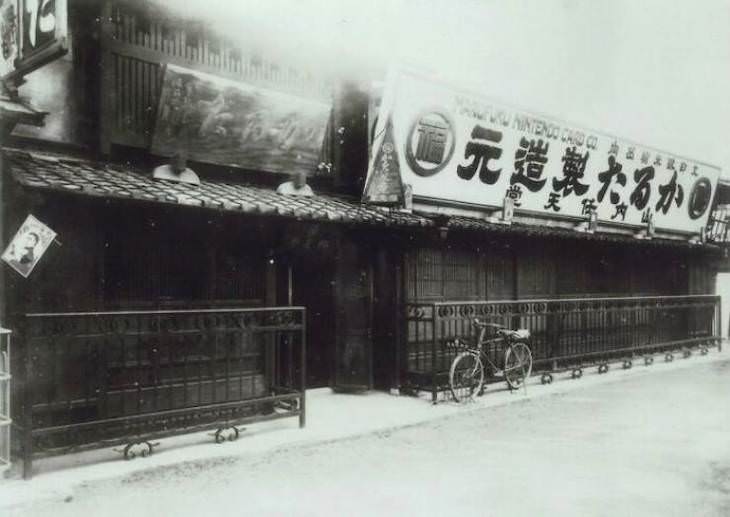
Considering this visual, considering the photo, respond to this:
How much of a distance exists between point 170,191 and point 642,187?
15.7m

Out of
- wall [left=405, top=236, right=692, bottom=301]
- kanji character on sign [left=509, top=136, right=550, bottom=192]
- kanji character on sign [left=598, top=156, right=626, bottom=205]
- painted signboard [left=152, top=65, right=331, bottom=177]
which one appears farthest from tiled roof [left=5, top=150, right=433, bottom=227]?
kanji character on sign [left=598, top=156, right=626, bottom=205]

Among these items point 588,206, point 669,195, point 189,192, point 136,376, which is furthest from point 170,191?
point 669,195

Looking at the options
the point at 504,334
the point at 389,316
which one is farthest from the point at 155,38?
the point at 504,334

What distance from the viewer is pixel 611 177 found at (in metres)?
18.6

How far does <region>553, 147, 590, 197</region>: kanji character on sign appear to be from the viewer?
1698cm

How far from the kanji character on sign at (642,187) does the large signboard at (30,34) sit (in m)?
16.8

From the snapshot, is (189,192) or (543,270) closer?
(189,192)

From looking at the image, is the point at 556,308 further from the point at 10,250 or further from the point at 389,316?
the point at 10,250

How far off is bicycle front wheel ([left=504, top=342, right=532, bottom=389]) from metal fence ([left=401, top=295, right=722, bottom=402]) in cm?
43

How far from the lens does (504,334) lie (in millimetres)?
13117

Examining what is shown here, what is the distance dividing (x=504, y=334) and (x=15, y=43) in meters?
9.80

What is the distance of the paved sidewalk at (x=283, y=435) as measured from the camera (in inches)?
284

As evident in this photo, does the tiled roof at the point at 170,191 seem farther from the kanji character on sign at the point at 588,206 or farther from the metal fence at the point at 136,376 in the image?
the kanji character on sign at the point at 588,206

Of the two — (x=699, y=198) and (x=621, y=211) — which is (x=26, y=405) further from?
(x=699, y=198)
